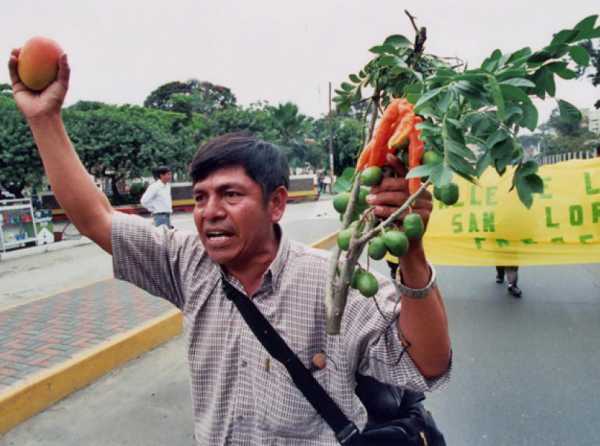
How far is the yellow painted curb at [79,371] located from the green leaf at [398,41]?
11.3 feet

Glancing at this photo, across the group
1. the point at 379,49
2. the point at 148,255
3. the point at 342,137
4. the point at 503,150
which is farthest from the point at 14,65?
the point at 342,137

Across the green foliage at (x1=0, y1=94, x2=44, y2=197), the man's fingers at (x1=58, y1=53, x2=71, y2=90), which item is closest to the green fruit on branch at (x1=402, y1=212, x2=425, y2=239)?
the man's fingers at (x1=58, y1=53, x2=71, y2=90)

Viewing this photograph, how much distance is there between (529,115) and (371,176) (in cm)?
31

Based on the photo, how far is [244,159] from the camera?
4.94ft

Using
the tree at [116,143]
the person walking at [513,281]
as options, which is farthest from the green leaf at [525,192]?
the tree at [116,143]

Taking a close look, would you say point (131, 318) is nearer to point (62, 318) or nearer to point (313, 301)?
point (62, 318)

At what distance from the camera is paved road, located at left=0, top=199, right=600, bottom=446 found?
3215mm

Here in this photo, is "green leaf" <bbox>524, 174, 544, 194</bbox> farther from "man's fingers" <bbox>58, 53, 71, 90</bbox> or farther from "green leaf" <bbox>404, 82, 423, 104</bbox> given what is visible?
"man's fingers" <bbox>58, 53, 71, 90</bbox>

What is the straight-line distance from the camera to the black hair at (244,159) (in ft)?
4.92

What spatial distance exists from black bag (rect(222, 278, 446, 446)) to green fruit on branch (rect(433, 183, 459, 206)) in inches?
25.0

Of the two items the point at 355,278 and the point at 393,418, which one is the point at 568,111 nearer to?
the point at 355,278

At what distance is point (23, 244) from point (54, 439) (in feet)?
33.2

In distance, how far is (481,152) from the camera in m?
0.95

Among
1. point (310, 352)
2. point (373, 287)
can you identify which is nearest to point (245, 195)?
point (310, 352)
